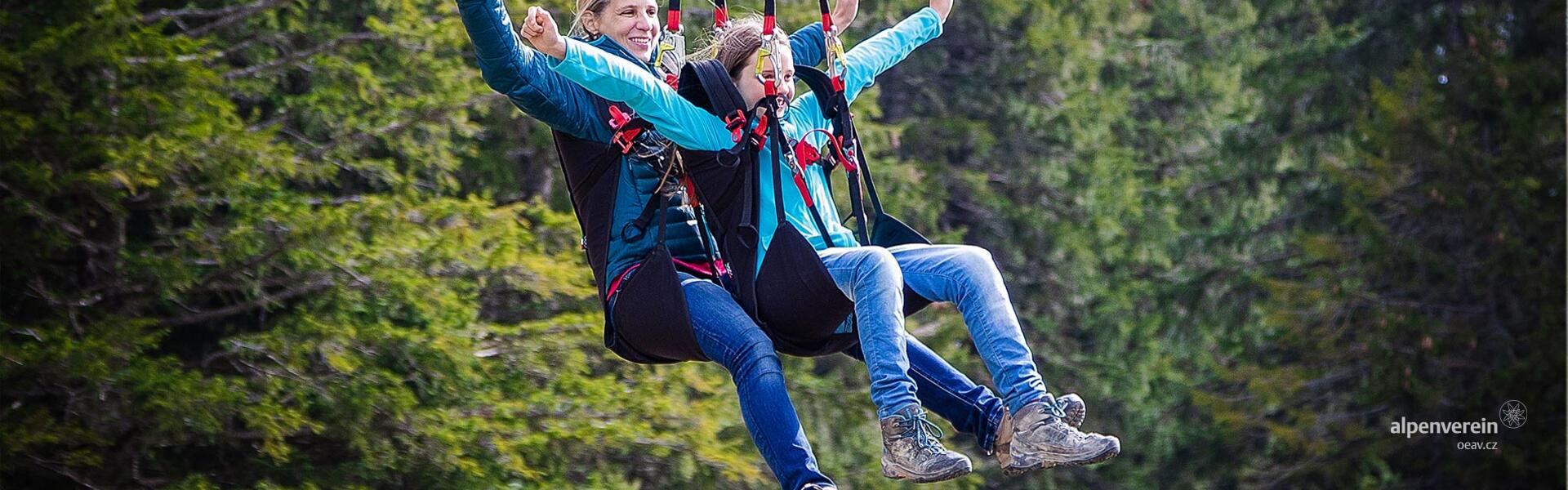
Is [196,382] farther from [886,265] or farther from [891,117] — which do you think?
[891,117]

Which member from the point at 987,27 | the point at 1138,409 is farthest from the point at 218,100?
the point at 1138,409

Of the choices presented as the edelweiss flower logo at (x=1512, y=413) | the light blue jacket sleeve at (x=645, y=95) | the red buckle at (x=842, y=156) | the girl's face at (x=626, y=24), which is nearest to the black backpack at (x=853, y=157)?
the red buckle at (x=842, y=156)

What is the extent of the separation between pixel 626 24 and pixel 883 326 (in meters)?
1.04

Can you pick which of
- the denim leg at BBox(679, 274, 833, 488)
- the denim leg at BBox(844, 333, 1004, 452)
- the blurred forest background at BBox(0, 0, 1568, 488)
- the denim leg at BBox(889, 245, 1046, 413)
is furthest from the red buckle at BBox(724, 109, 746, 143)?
the blurred forest background at BBox(0, 0, 1568, 488)

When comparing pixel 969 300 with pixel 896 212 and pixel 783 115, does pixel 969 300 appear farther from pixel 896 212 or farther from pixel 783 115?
pixel 896 212

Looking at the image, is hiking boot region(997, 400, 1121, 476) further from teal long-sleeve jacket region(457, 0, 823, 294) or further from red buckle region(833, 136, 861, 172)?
teal long-sleeve jacket region(457, 0, 823, 294)

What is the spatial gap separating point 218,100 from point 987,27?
6.84 m

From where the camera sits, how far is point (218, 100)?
9.33m

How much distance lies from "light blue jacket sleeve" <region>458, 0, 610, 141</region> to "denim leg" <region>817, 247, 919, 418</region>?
773mm

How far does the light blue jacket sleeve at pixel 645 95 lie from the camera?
4121 millimetres

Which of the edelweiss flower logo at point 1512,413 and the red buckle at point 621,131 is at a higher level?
the red buckle at point 621,131

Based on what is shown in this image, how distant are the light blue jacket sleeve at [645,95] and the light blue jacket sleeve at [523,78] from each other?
113mm

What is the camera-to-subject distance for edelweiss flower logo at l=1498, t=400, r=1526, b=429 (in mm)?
13859

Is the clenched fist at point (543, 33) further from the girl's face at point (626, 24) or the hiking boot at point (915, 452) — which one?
the hiking boot at point (915, 452)
